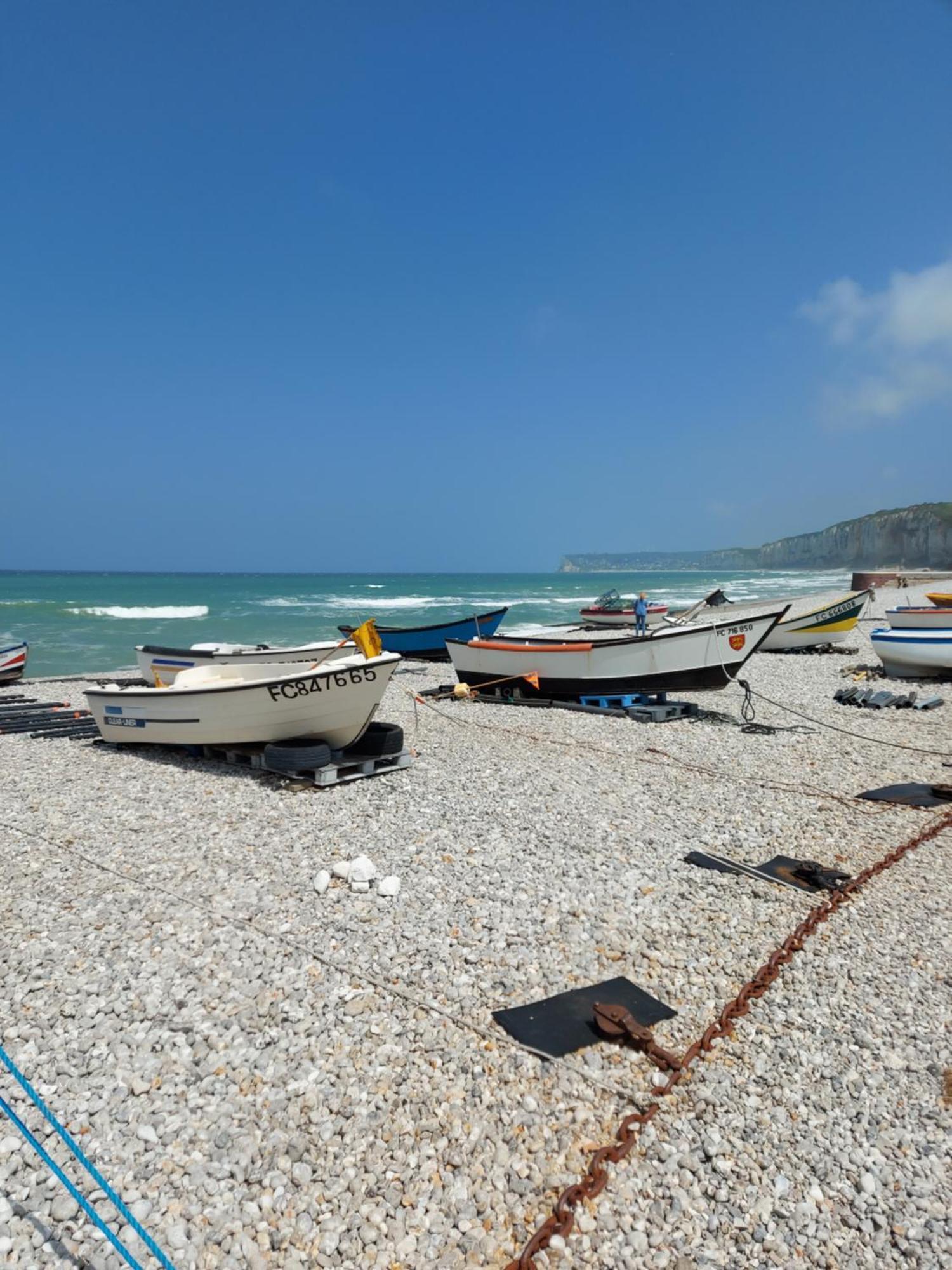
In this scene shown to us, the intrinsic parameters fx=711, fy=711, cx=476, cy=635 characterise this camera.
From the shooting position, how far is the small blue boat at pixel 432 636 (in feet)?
64.0

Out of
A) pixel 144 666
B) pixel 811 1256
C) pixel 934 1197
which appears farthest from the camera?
pixel 144 666

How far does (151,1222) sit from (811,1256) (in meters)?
2.47

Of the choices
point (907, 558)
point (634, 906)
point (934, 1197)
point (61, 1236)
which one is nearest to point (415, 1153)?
point (61, 1236)

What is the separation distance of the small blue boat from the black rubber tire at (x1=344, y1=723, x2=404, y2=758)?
10570 millimetres

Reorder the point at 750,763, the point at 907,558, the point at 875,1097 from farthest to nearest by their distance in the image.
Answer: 1. the point at 907,558
2. the point at 750,763
3. the point at 875,1097

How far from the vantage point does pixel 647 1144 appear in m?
3.06

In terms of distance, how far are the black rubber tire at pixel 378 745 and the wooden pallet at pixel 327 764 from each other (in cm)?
6

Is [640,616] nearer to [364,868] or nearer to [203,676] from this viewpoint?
[203,676]

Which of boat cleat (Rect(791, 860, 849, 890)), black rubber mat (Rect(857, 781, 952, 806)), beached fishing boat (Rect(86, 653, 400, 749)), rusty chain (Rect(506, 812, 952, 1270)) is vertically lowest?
black rubber mat (Rect(857, 781, 952, 806))

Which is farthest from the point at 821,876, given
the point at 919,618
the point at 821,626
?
the point at 821,626

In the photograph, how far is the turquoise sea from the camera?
3072 centimetres

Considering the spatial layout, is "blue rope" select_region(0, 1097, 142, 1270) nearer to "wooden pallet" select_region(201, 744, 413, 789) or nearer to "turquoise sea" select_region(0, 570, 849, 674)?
"wooden pallet" select_region(201, 744, 413, 789)

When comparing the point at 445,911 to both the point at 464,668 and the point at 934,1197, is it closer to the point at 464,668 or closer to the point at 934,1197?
the point at 934,1197

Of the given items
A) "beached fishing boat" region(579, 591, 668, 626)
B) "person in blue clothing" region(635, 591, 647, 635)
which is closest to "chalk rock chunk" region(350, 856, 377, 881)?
"person in blue clothing" region(635, 591, 647, 635)
